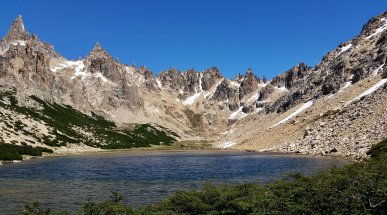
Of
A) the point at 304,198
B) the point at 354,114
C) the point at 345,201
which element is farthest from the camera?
the point at 354,114

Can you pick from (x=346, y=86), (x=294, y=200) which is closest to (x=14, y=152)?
(x=294, y=200)

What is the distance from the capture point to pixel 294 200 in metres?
30.1

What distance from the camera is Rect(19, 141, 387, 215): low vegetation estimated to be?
27.2m

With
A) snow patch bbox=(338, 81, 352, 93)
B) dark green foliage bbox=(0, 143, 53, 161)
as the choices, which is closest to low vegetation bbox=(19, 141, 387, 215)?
→ dark green foliage bbox=(0, 143, 53, 161)

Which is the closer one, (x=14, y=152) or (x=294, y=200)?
(x=294, y=200)

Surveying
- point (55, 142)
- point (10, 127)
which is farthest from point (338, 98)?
point (10, 127)

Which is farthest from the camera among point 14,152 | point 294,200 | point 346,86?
point 346,86

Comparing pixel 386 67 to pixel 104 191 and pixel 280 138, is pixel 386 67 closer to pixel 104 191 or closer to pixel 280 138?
pixel 280 138

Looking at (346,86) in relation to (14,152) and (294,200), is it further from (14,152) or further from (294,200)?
(294,200)

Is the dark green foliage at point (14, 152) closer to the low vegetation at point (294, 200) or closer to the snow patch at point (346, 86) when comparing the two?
the low vegetation at point (294, 200)

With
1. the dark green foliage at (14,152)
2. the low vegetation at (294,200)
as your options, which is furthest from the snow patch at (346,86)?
the low vegetation at (294,200)

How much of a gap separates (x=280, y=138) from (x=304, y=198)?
425ft

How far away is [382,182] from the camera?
27.9 meters

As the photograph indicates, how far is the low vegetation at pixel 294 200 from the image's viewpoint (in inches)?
1073
